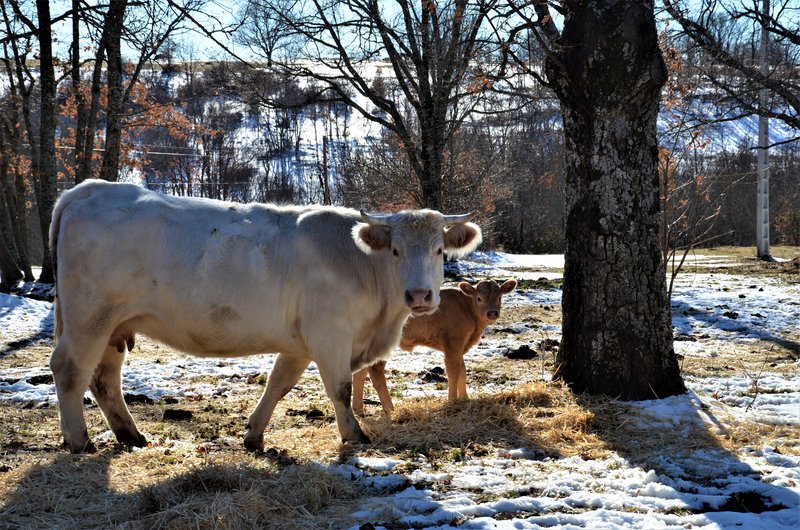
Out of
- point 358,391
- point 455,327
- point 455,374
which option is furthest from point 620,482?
point 455,327

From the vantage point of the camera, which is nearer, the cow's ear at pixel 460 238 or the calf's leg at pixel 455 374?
the cow's ear at pixel 460 238

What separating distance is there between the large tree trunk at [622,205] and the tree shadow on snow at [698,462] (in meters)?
0.37

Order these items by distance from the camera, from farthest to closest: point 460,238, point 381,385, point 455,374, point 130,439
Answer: point 455,374
point 381,385
point 460,238
point 130,439

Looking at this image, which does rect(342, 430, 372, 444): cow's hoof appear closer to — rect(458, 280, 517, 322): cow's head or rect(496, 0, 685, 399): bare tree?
rect(496, 0, 685, 399): bare tree

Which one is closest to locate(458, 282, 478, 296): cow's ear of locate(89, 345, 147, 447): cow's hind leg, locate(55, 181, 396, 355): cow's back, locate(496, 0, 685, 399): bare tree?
locate(496, 0, 685, 399): bare tree

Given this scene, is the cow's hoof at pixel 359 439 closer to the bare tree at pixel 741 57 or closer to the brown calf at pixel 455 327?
the brown calf at pixel 455 327

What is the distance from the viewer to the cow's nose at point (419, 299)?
633cm

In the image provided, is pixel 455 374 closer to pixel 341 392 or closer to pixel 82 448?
pixel 341 392

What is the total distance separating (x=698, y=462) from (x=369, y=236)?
128 inches

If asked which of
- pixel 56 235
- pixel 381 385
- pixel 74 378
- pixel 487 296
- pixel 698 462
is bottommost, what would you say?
pixel 698 462

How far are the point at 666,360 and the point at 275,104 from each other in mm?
18362

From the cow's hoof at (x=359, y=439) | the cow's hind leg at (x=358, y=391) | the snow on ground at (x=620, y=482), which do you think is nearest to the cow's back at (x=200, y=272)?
the cow's hoof at (x=359, y=439)

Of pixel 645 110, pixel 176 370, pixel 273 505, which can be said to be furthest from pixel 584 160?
pixel 176 370

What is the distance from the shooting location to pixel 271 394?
6.99 meters
